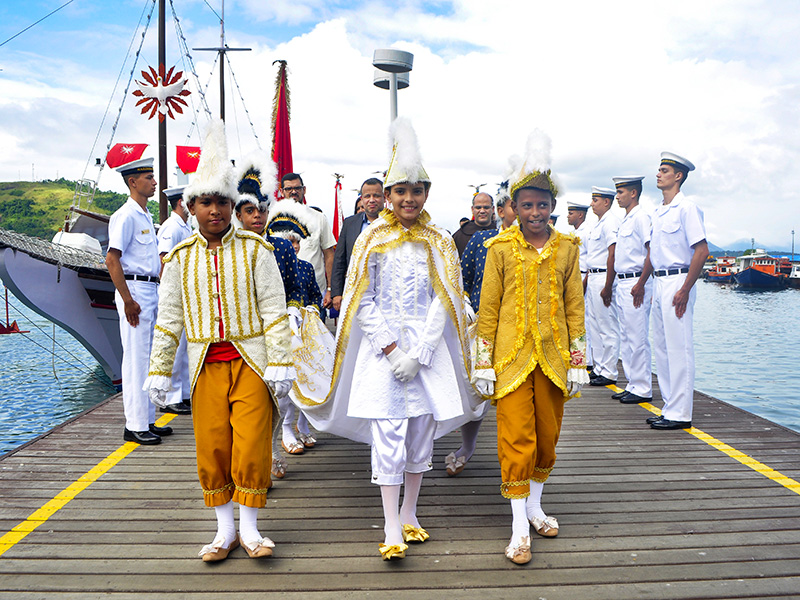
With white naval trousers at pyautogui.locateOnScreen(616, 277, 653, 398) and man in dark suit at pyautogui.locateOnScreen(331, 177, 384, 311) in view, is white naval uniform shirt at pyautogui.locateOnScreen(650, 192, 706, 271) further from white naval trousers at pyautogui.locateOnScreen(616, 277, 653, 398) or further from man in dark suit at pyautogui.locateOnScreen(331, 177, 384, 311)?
man in dark suit at pyautogui.locateOnScreen(331, 177, 384, 311)

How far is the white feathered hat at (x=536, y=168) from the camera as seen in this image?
2988mm

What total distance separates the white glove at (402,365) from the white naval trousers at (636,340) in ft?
13.4

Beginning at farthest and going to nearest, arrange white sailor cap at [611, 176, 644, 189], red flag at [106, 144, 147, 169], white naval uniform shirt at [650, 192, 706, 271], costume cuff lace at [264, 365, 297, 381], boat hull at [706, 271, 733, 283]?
boat hull at [706, 271, 733, 283] → red flag at [106, 144, 147, 169] → white sailor cap at [611, 176, 644, 189] → white naval uniform shirt at [650, 192, 706, 271] → costume cuff lace at [264, 365, 297, 381]

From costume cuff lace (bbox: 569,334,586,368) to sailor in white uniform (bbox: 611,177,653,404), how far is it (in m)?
3.31

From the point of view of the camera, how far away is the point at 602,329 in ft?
23.3

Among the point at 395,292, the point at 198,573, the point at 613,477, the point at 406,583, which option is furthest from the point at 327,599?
the point at 613,477

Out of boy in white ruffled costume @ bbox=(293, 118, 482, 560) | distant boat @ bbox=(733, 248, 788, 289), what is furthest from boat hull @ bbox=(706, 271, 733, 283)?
boy in white ruffled costume @ bbox=(293, 118, 482, 560)

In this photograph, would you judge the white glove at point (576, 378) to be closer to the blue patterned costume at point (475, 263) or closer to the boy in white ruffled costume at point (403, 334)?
the boy in white ruffled costume at point (403, 334)

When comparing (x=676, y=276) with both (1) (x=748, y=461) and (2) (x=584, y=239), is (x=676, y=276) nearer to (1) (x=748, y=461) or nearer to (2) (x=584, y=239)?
(1) (x=748, y=461)

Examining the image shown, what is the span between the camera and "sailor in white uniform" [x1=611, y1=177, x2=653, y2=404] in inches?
240

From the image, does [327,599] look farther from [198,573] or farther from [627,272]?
[627,272]

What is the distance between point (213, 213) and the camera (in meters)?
2.81

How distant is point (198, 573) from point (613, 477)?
2.76 meters

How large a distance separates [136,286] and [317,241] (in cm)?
170
